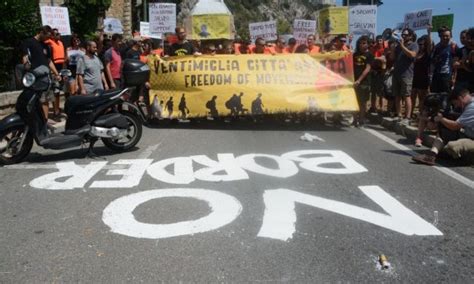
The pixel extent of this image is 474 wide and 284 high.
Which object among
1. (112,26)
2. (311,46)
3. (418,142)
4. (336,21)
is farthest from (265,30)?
(418,142)

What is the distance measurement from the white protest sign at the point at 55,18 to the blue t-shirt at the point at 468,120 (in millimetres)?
10010

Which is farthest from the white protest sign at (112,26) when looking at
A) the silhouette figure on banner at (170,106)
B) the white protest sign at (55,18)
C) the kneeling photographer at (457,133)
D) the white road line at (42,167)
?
the kneeling photographer at (457,133)

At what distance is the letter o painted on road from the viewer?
4.35 meters

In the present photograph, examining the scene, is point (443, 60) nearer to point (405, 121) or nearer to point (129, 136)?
point (405, 121)

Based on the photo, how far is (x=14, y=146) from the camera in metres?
6.91

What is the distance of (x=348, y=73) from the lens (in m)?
10.4

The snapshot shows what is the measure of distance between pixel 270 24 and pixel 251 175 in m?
9.51

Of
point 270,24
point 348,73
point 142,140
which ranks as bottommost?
point 142,140

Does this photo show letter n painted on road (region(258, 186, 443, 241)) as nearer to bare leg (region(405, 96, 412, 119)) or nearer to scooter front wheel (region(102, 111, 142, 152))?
scooter front wheel (region(102, 111, 142, 152))

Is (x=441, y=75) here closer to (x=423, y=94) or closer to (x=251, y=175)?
(x=423, y=94)

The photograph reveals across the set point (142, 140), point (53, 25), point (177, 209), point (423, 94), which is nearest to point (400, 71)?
point (423, 94)

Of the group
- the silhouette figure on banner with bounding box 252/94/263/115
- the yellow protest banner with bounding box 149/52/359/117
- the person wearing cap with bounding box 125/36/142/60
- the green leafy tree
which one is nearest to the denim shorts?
the yellow protest banner with bounding box 149/52/359/117

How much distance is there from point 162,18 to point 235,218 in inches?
459

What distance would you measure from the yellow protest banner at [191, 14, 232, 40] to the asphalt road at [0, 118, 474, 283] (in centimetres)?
713
